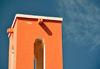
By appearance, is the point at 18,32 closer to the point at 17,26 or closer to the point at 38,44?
the point at 17,26

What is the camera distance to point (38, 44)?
15.2 metres

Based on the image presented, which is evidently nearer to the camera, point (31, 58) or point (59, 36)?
point (31, 58)

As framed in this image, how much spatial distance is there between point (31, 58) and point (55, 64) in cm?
140

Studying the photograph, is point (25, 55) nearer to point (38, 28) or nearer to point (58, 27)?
point (38, 28)

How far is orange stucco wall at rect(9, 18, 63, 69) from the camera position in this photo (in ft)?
39.2

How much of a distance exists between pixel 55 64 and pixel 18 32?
2.68 metres

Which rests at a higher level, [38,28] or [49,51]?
[38,28]

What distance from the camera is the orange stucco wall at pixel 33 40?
11938mm

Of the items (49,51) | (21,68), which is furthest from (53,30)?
(21,68)

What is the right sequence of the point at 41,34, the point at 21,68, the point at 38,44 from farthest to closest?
the point at 38,44 < the point at 41,34 < the point at 21,68

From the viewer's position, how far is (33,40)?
40.4ft

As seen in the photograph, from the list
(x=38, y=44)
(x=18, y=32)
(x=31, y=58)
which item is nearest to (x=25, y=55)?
(x=31, y=58)

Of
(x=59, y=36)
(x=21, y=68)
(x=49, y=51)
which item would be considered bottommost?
(x=21, y=68)

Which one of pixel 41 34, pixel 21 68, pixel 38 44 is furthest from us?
pixel 38 44
